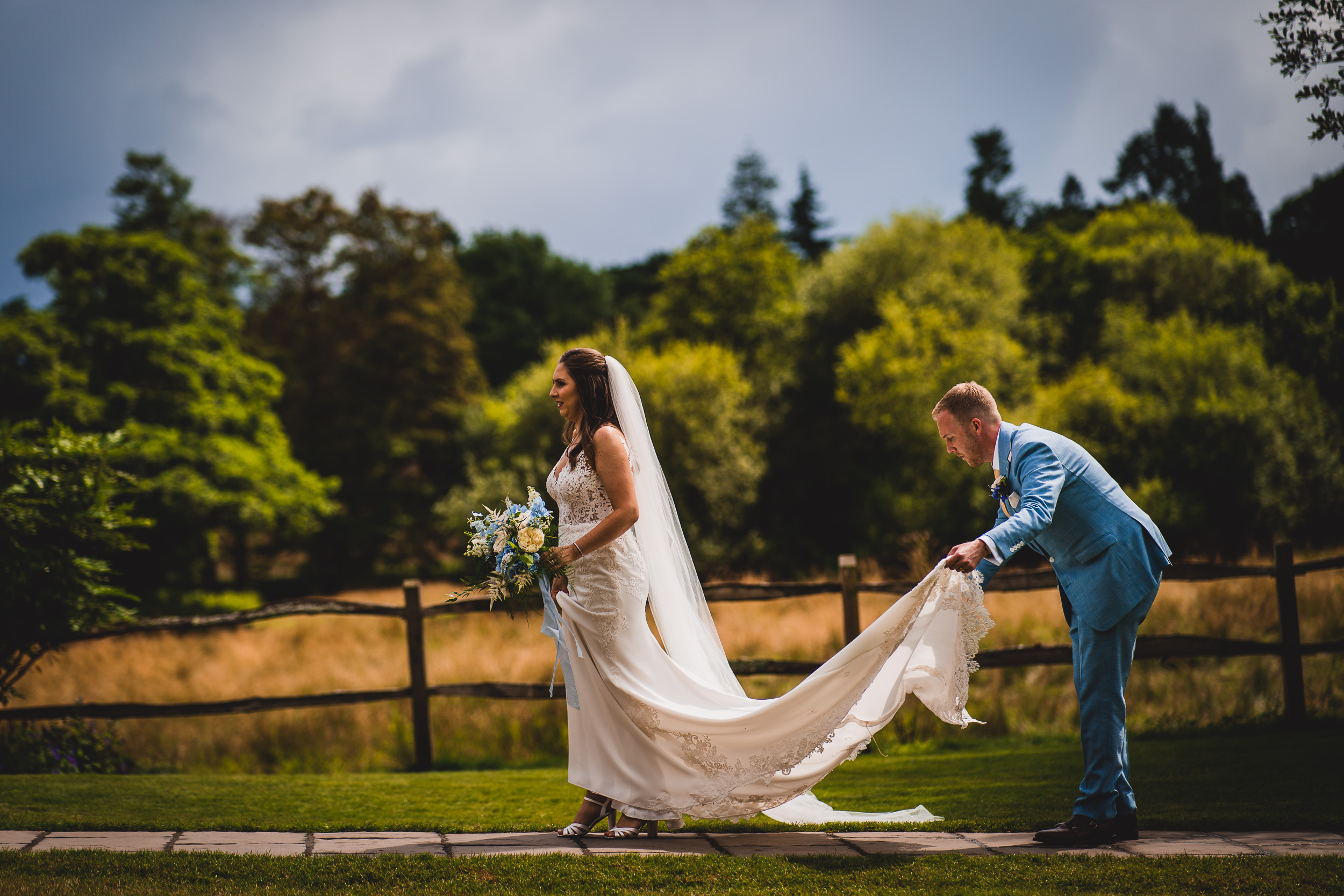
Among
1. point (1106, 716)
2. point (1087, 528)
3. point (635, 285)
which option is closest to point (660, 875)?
point (1106, 716)

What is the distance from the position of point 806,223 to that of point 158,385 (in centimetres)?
3789

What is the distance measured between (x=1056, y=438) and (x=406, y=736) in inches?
251

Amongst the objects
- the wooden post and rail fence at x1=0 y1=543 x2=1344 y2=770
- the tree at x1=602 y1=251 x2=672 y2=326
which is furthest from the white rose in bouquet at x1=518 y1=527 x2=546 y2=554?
the tree at x1=602 y1=251 x2=672 y2=326

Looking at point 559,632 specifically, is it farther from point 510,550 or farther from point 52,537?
point 52,537

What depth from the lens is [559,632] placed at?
14.6 ft

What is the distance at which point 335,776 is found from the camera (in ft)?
21.0

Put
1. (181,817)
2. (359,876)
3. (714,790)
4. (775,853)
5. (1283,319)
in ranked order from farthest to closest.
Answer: (1283,319)
(181,817)
(714,790)
(775,853)
(359,876)

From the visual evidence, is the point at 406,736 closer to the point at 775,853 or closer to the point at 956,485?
the point at 775,853

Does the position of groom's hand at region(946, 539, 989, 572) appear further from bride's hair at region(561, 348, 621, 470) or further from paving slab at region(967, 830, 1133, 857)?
bride's hair at region(561, 348, 621, 470)

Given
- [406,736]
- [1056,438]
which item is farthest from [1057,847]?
[406,736]

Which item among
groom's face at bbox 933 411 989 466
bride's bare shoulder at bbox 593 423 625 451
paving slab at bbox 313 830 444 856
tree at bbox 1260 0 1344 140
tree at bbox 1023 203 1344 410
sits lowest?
paving slab at bbox 313 830 444 856

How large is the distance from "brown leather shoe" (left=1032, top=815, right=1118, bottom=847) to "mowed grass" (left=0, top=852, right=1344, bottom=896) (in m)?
0.26

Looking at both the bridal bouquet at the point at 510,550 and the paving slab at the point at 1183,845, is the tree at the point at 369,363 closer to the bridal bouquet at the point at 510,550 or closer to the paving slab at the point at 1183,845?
the bridal bouquet at the point at 510,550

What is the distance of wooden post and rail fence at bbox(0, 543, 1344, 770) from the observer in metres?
6.52
